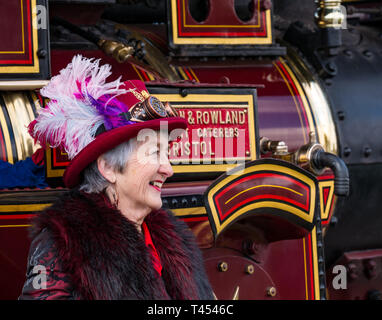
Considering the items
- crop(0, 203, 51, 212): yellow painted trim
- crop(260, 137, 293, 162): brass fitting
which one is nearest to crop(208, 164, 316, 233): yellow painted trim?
crop(260, 137, 293, 162): brass fitting

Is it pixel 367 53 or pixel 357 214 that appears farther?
pixel 367 53

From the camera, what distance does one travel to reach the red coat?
1779 millimetres

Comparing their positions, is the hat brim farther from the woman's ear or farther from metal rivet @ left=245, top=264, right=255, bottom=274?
metal rivet @ left=245, top=264, right=255, bottom=274

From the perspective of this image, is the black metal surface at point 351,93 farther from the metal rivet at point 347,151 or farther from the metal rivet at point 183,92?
the metal rivet at point 183,92

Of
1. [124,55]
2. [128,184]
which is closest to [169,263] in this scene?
[128,184]

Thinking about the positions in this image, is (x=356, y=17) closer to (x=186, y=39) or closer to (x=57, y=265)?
(x=186, y=39)

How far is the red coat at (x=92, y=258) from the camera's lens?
178 centimetres

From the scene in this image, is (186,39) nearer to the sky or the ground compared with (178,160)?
nearer to the sky

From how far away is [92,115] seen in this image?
6.48 ft

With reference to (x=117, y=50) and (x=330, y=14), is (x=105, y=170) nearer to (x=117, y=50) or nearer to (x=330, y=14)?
(x=117, y=50)

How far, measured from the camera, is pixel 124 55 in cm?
294

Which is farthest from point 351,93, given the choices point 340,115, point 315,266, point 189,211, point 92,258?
point 92,258

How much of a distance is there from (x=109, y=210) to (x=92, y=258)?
144 millimetres
